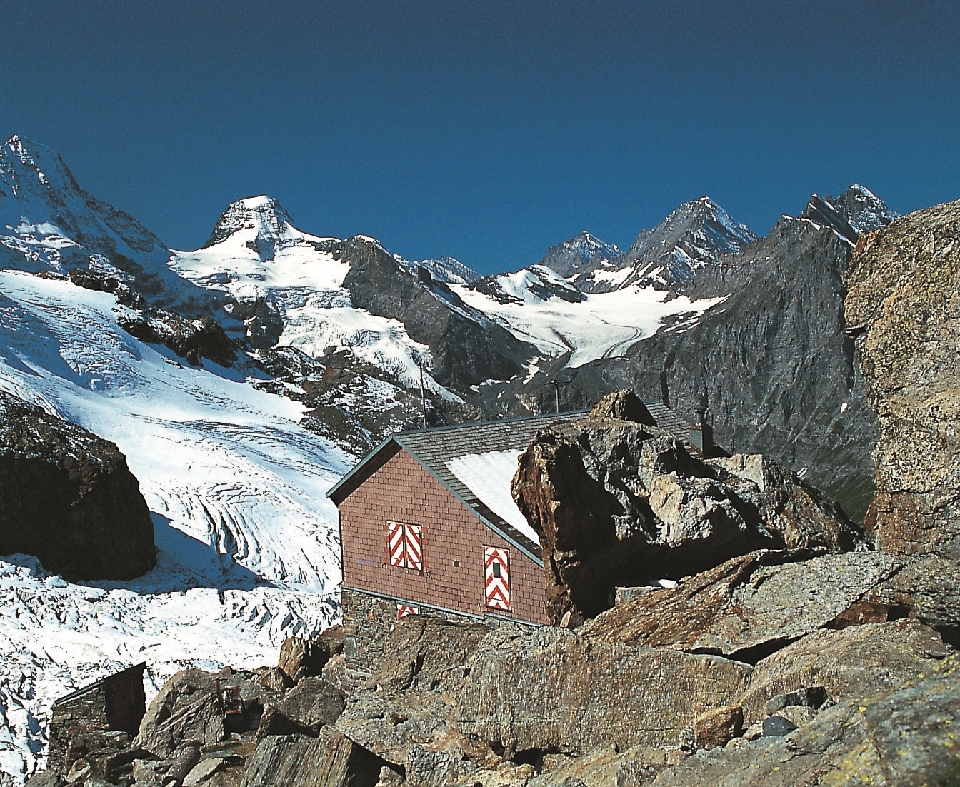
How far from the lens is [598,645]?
784 cm

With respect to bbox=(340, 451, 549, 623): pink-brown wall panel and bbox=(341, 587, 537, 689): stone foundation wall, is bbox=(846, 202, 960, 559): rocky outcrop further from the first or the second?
bbox=(340, 451, 549, 623): pink-brown wall panel

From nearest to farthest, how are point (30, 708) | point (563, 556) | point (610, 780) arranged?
point (610, 780), point (563, 556), point (30, 708)

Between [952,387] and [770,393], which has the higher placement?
[770,393]

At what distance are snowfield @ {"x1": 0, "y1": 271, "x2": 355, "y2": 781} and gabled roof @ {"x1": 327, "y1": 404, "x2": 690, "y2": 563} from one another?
1138 cm

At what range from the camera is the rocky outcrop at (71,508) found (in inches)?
1521

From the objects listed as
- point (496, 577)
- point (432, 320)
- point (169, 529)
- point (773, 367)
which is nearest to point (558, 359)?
point (432, 320)

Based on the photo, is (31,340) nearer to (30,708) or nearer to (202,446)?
(202,446)

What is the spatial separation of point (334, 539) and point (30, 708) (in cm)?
2173

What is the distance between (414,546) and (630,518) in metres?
8.28

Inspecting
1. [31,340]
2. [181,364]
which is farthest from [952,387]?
[181,364]

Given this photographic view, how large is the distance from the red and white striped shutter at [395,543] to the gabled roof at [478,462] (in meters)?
1.45

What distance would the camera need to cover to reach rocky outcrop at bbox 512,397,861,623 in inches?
463

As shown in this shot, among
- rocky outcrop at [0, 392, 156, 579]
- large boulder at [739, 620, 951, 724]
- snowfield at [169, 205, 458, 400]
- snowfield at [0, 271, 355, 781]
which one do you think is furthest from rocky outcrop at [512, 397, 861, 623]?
snowfield at [169, 205, 458, 400]

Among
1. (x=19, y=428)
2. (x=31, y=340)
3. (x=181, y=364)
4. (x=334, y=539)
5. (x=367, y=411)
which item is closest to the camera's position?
(x=19, y=428)
